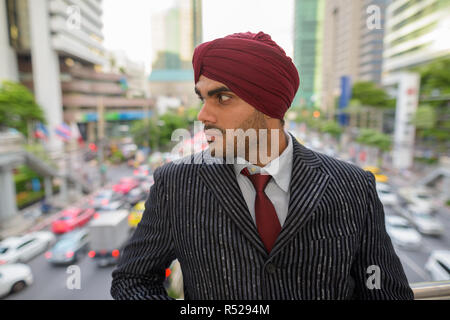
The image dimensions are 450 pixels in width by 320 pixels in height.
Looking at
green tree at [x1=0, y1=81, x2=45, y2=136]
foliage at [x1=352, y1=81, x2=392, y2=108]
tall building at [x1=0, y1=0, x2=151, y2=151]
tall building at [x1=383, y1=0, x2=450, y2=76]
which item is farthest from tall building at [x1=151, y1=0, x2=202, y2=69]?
foliage at [x1=352, y1=81, x2=392, y2=108]

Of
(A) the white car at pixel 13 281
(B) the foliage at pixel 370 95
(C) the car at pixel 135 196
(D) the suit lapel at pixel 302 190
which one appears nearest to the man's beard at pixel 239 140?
(D) the suit lapel at pixel 302 190

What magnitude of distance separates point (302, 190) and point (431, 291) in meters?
0.88

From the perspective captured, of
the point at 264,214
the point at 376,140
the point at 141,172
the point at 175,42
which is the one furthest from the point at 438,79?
the point at 264,214

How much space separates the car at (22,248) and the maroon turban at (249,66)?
567cm

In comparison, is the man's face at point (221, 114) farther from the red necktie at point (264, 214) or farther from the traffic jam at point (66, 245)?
the traffic jam at point (66, 245)

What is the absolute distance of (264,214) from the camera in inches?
32.0

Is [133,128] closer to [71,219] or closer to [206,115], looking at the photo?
[71,219]

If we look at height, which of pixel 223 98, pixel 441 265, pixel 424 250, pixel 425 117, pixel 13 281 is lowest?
pixel 424 250

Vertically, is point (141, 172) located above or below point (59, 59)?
below

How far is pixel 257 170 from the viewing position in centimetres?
86

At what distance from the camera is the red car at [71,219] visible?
27.9 ft

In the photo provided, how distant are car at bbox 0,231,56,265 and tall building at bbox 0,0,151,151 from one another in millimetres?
4037

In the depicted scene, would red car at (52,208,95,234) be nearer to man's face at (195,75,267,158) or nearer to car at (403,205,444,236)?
man's face at (195,75,267,158)
